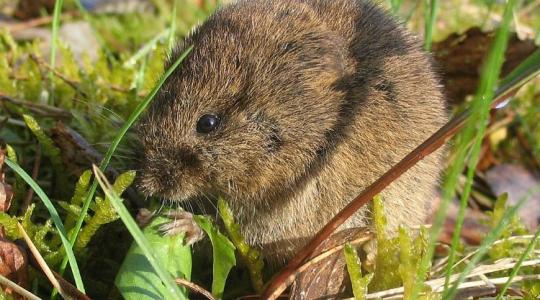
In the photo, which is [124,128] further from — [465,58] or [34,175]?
[465,58]

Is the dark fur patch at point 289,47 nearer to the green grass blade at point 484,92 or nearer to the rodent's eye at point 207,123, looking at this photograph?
the rodent's eye at point 207,123

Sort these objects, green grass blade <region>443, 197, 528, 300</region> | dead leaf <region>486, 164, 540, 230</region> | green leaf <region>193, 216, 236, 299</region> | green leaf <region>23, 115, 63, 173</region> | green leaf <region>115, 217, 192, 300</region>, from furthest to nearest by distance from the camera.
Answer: dead leaf <region>486, 164, 540, 230</region> → green leaf <region>23, 115, 63, 173</region> → green leaf <region>193, 216, 236, 299</region> → green leaf <region>115, 217, 192, 300</region> → green grass blade <region>443, 197, 528, 300</region>

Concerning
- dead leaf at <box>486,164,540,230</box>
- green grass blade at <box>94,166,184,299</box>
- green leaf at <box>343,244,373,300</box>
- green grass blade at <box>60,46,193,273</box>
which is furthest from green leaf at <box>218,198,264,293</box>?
dead leaf at <box>486,164,540,230</box>

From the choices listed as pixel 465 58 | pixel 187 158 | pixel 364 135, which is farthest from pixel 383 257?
pixel 465 58

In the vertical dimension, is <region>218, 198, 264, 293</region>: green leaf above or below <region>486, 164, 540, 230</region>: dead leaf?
below

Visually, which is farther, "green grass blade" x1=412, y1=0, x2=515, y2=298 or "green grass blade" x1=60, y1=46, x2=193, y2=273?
"green grass blade" x1=60, y1=46, x2=193, y2=273

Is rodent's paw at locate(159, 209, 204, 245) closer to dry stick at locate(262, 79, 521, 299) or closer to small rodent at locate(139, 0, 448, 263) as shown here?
small rodent at locate(139, 0, 448, 263)
